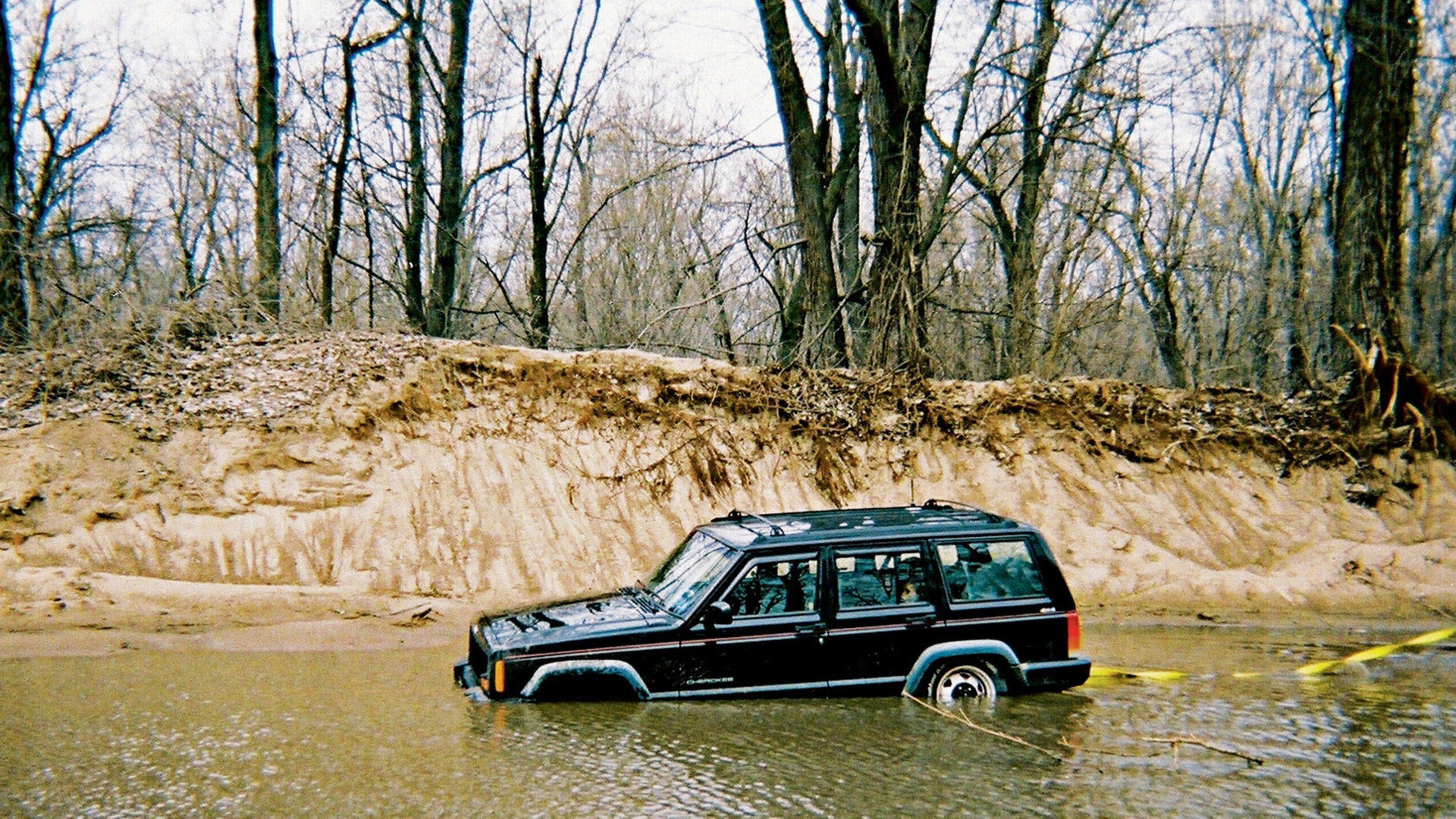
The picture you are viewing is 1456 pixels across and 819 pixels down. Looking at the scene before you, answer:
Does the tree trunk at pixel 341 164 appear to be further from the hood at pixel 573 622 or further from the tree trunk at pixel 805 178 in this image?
the hood at pixel 573 622

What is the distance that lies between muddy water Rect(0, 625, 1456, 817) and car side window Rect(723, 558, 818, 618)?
2.22 ft

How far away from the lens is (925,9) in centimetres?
1806

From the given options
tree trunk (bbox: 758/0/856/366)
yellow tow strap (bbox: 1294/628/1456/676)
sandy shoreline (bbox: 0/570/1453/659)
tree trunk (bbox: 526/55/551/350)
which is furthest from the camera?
tree trunk (bbox: 526/55/551/350)

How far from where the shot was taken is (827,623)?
7516 mm

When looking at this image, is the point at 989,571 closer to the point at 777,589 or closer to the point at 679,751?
the point at 777,589

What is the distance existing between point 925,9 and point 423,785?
16310 mm

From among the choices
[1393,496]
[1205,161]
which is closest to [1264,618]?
[1393,496]

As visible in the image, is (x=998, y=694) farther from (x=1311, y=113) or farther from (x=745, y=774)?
(x=1311, y=113)

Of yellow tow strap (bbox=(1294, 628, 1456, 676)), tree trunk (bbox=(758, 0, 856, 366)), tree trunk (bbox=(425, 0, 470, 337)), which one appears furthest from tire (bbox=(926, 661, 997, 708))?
tree trunk (bbox=(425, 0, 470, 337))

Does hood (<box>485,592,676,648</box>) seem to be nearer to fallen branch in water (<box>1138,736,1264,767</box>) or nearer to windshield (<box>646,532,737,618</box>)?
windshield (<box>646,532,737,618</box>)

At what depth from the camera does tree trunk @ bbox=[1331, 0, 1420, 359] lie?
57.0 ft

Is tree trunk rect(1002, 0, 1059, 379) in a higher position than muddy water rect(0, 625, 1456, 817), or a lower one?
higher

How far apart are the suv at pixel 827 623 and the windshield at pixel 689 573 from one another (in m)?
0.02

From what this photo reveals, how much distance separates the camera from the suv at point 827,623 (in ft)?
23.5
